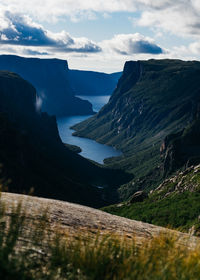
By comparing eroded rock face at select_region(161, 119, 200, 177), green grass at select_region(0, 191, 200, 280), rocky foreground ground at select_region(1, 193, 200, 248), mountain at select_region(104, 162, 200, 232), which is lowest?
eroded rock face at select_region(161, 119, 200, 177)

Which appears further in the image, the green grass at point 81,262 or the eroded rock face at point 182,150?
the eroded rock face at point 182,150

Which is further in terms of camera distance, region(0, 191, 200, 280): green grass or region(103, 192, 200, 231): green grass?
region(103, 192, 200, 231): green grass

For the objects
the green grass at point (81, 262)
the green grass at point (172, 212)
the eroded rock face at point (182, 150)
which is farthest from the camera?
the eroded rock face at point (182, 150)

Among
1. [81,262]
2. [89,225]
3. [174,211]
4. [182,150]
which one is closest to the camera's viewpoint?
[81,262]

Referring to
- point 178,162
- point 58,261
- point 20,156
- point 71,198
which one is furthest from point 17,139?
point 58,261

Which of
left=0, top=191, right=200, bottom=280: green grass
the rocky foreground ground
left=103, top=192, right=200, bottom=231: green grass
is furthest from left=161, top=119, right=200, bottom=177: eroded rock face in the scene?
left=0, top=191, right=200, bottom=280: green grass

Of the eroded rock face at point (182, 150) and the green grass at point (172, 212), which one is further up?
the green grass at point (172, 212)

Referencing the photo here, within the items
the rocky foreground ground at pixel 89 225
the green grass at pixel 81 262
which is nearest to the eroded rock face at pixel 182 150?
the rocky foreground ground at pixel 89 225

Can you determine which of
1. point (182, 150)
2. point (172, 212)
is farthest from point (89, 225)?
point (182, 150)

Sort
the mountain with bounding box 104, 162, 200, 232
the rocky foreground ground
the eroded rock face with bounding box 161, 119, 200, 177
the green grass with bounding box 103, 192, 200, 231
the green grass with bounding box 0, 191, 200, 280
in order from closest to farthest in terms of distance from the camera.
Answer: the green grass with bounding box 0, 191, 200, 280 < the rocky foreground ground < the mountain with bounding box 104, 162, 200, 232 < the green grass with bounding box 103, 192, 200, 231 < the eroded rock face with bounding box 161, 119, 200, 177

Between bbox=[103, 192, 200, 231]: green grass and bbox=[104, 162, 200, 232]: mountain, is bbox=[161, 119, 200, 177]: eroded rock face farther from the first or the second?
bbox=[103, 192, 200, 231]: green grass

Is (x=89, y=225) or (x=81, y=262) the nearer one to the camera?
(x=81, y=262)

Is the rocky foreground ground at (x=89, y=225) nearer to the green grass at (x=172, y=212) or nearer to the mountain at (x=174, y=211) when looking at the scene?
the mountain at (x=174, y=211)

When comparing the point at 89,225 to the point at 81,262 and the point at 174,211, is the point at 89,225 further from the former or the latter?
the point at 174,211
